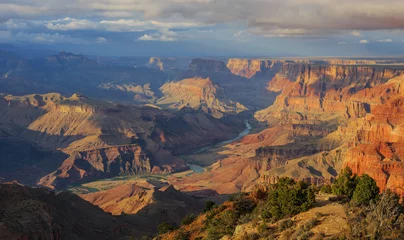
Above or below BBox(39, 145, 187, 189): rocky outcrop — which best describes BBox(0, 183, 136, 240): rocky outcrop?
above

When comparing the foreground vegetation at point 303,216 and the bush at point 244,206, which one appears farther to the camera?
the bush at point 244,206

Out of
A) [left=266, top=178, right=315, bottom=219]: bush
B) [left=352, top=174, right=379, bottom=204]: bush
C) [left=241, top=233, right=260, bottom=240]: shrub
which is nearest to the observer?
[left=241, top=233, right=260, bottom=240]: shrub

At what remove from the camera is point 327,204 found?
145 ft

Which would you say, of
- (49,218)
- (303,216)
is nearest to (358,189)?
(303,216)

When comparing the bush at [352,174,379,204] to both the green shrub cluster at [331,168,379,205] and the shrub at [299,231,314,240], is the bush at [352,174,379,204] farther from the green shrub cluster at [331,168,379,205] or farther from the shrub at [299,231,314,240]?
the shrub at [299,231,314,240]

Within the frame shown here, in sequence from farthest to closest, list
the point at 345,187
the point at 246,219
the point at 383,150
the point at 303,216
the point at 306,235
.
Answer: the point at 383,150, the point at 345,187, the point at 246,219, the point at 303,216, the point at 306,235

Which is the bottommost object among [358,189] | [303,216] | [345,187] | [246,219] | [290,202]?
[246,219]

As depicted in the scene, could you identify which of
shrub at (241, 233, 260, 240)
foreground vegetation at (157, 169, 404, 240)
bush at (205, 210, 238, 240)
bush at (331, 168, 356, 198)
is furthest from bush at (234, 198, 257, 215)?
shrub at (241, 233, 260, 240)

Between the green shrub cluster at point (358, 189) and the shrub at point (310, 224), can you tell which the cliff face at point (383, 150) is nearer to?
the green shrub cluster at point (358, 189)

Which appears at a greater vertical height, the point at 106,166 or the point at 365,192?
the point at 365,192

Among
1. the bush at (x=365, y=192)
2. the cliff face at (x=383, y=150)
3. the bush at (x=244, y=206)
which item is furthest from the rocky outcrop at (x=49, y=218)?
the cliff face at (x=383, y=150)

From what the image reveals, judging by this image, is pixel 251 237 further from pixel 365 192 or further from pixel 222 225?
pixel 365 192

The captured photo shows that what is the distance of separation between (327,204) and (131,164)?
15854 cm

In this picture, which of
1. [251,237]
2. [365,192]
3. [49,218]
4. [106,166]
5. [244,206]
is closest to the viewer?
[251,237]
